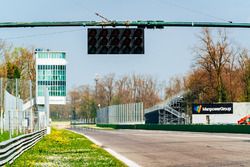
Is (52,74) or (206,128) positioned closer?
(206,128)

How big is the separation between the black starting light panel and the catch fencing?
69067mm

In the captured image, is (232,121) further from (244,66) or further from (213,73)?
(244,66)

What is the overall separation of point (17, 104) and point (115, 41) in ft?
44.7

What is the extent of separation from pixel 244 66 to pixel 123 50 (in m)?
82.5

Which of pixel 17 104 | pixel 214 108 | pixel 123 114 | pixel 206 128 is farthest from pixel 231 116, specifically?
pixel 17 104

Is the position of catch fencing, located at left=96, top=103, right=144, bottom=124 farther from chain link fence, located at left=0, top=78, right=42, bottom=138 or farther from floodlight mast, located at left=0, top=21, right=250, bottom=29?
floodlight mast, located at left=0, top=21, right=250, bottom=29

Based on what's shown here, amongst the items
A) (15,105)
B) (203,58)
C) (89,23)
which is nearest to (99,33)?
(89,23)

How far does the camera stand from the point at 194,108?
249 ft

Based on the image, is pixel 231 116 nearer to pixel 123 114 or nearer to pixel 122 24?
pixel 123 114

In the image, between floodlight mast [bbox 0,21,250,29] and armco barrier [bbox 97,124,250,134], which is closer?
floodlight mast [bbox 0,21,250,29]

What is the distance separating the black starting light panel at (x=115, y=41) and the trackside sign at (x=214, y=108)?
2238 inches

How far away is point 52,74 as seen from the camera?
108188 millimetres

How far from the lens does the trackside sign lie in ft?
246

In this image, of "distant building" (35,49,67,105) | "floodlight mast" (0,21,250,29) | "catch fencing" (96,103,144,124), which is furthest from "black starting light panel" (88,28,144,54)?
"distant building" (35,49,67,105)
